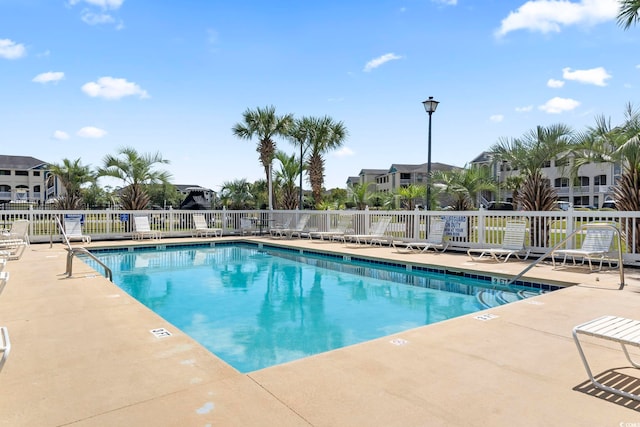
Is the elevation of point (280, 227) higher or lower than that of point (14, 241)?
lower

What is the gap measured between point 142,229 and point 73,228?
2213 mm

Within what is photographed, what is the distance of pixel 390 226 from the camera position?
1336 cm

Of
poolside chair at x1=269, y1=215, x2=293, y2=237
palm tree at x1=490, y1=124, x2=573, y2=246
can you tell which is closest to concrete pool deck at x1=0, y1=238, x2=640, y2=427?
palm tree at x1=490, y1=124, x2=573, y2=246

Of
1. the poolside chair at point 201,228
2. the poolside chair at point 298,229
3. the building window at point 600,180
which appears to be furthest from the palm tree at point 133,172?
the building window at point 600,180

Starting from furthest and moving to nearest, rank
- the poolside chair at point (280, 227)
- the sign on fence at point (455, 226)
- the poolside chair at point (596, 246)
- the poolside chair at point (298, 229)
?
the poolside chair at point (280, 227) → the poolside chair at point (298, 229) → the sign on fence at point (455, 226) → the poolside chair at point (596, 246)

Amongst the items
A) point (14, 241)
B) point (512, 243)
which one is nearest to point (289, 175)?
point (14, 241)

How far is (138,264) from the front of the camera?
1105 centimetres

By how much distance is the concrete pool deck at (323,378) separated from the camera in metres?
2.46

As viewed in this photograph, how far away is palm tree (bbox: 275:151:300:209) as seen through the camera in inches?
843

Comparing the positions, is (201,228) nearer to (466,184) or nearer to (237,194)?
(466,184)

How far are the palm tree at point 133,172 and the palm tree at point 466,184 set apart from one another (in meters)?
12.3

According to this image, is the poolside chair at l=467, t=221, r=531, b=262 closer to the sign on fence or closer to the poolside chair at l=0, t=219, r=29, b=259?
the sign on fence

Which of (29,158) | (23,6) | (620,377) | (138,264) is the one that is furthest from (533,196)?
(29,158)

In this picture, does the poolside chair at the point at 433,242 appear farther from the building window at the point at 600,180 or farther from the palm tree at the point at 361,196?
A: the building window at the point at 600,180
